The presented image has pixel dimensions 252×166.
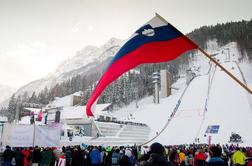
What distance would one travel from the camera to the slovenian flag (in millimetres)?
6516

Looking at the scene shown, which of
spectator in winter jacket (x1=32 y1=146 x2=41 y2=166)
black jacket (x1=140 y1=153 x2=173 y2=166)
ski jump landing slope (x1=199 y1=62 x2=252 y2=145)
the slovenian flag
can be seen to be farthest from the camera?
ski jump landing slope (x1=199 y1=62 x2=252 y2=145)

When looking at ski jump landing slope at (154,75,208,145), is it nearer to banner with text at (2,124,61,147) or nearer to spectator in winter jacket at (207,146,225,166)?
banner with text at (2,124,61,147)

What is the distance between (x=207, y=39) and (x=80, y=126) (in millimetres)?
101636

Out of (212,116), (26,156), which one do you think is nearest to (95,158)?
(26,156)

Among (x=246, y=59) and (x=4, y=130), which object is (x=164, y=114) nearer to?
(x=4, y=130)

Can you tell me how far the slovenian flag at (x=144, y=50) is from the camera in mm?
6516

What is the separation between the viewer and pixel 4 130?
12805 mm

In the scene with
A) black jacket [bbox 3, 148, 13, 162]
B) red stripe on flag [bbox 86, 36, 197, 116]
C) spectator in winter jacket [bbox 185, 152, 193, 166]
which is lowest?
spectator in winter jacket [bbox 185, 152, 193, 166]

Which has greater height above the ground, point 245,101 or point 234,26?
point 234,26

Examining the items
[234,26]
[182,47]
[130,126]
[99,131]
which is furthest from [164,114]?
Result: [234,26]

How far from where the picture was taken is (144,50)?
6.80 m

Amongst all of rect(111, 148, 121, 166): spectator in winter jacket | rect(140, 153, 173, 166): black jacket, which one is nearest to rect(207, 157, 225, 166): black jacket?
rect(140, 153, 173, 166): black jacket

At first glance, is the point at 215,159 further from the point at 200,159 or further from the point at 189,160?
the point at 189,160

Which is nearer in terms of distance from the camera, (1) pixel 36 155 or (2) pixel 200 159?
(2) pixel 200 159
